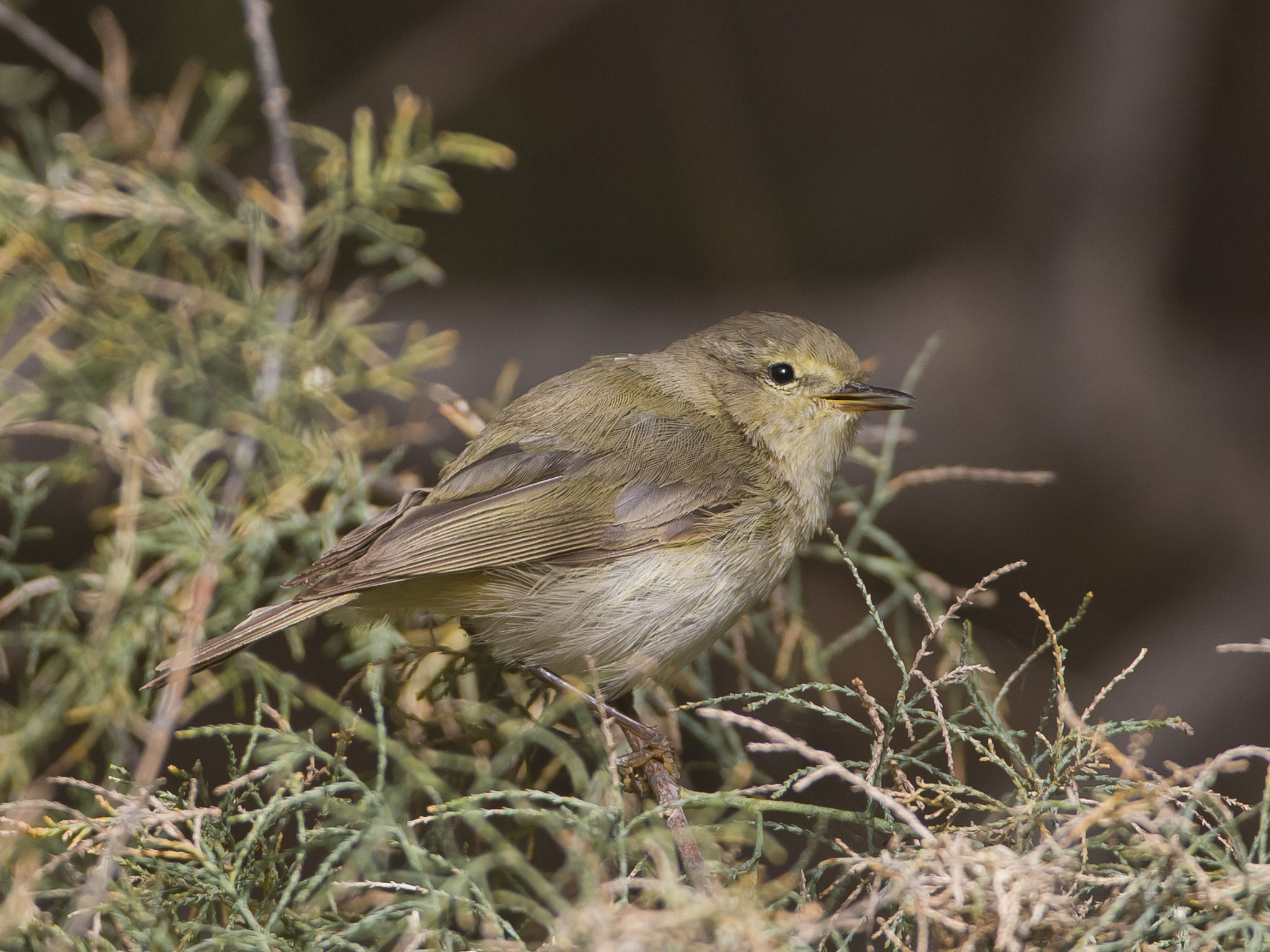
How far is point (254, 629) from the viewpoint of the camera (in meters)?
1.76

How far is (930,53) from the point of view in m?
3.62

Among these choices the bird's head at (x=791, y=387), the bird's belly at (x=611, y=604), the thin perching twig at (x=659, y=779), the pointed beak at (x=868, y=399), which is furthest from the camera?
the bird's head at (x=791, y=387)

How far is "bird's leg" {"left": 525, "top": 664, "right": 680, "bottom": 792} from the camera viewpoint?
190 cm

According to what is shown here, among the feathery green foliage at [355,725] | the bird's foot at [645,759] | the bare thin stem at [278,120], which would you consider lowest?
the bird's foot at [645,759]

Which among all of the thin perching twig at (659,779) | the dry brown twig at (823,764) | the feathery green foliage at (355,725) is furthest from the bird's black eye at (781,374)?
the dry brown twig at (823,764)

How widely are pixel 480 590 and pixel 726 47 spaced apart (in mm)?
2601

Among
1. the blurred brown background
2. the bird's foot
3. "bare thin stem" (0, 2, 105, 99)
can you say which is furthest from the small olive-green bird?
"bare thin stem" (0, 2, 105, 99)

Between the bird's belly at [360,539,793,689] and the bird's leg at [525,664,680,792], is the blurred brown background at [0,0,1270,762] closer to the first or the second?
the bird's belly at [360,539,793,689]

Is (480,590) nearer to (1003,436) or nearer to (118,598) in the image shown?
(118,598)

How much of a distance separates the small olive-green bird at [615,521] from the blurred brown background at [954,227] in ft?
2.60

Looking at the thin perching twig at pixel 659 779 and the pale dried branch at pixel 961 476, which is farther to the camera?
the pale dried branch at pixel 961 476

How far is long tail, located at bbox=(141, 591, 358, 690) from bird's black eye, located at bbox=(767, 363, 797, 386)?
979mm

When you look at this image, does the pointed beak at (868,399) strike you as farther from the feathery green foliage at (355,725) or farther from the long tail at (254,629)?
the long tail at (254,629)

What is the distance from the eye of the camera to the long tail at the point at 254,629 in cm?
171
